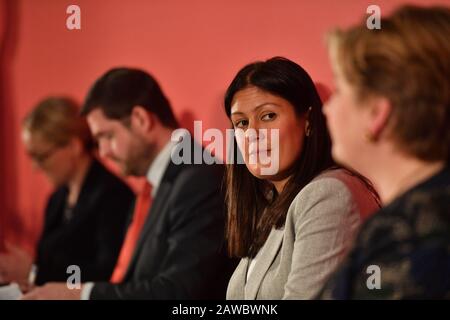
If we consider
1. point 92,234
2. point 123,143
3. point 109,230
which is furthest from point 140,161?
point 92,234

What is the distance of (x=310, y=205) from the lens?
4.85 feet

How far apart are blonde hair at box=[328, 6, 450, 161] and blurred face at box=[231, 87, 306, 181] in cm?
59

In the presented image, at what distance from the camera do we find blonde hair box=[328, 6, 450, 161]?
1009mm

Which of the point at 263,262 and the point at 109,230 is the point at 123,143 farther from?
the point at 263,262

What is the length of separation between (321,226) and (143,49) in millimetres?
1532

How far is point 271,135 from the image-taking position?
1642 mm

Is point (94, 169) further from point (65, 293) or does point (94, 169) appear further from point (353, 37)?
point (353, 37)

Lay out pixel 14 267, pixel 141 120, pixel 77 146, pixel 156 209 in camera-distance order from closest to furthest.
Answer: pixel 156 209 → pixel 141 120 → pixel 14 267 → pixel 77 146

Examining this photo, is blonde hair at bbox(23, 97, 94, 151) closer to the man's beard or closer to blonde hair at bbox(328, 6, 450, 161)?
the man's beard

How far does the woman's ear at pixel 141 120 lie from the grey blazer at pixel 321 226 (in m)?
0.97

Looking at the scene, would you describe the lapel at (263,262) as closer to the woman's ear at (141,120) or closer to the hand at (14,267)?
the woman's ear at (141,120)

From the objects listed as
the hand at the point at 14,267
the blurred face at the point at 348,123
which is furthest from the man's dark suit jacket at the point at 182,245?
the blurred face at the point at 348,123

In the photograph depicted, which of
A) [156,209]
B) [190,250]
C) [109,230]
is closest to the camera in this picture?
[190,250]

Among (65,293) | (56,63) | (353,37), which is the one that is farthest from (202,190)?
(56,63)
